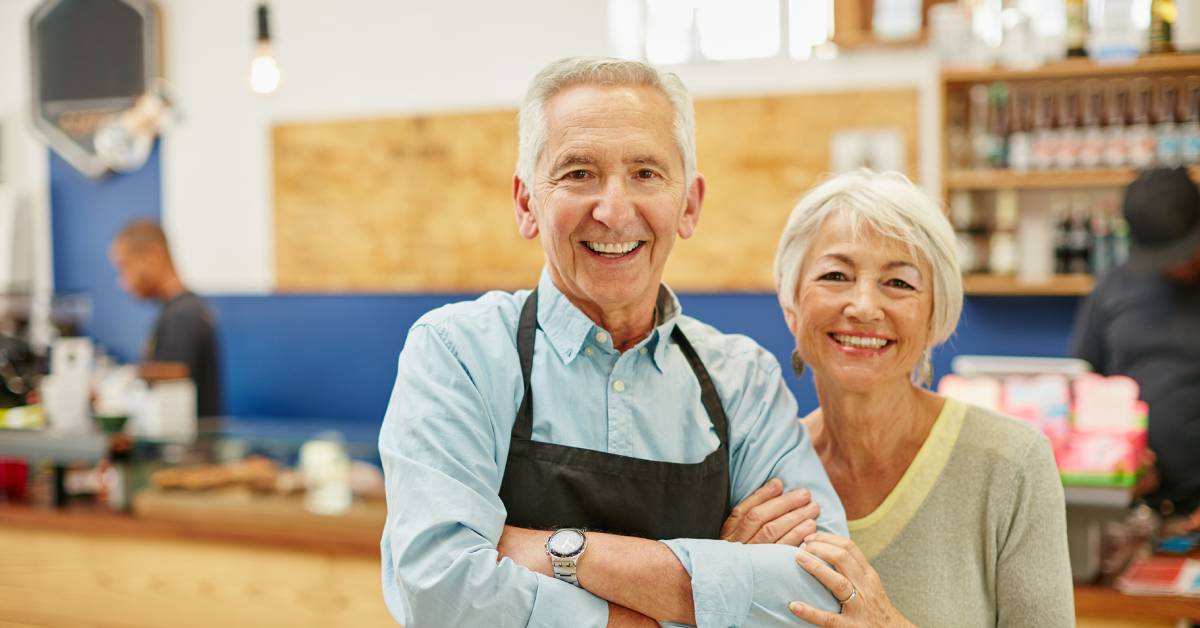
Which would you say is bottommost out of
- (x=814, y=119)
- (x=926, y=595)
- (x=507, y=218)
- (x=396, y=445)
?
(x=926, y=595)

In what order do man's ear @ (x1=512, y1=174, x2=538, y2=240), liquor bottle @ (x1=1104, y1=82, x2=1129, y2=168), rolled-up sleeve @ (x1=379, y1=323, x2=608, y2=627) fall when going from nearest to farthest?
rolled-up sleeve @ (x1=379, y1=323, x2=608, y2=627) → man's ear @ (x1=512, y1=174, x2=538, y2=240) → liquor bottle @ (x1=1104, y1=82, x2=1129, y2=168)

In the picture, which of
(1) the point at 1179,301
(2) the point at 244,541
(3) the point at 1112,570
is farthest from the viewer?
(1) the point at 1179,301

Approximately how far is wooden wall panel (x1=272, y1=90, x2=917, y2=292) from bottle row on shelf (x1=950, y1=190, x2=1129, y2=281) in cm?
55

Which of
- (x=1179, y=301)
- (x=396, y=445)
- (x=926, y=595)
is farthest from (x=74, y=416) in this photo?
(x=1179, y=301)

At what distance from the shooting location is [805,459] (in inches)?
73.1

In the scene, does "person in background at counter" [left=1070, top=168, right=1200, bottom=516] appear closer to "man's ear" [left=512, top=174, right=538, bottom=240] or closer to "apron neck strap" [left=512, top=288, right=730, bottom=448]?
"apron neck strap" [left=512, top=288, right=730, bottom=448]

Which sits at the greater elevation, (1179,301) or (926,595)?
(1179,301)

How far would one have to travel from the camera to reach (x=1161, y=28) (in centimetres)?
493

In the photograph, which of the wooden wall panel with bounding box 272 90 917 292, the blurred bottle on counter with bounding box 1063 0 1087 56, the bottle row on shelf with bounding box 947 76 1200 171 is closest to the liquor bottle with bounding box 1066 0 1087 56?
the blurred bottle on counter with bounding box 1063 0 1087 56

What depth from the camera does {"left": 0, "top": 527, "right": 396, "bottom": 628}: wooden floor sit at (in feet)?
12.2

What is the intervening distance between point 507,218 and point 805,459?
4.76 m

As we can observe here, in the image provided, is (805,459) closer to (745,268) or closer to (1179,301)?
(1179,301)

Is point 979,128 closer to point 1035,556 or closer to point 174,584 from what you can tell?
point 1035,556

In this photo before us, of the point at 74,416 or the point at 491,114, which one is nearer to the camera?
the point at 74,416
